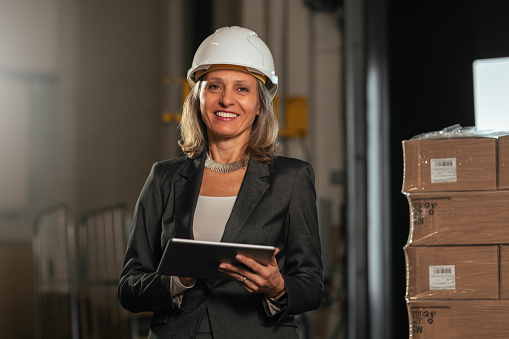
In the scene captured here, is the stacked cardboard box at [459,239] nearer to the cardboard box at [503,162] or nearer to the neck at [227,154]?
the cardboard box at [503,162]

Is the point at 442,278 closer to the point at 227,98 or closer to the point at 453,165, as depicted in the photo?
the point at 453,165

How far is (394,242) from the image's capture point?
4145 millimetres

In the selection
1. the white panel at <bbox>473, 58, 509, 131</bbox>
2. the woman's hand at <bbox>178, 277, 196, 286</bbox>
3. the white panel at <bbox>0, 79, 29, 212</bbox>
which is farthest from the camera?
the white panel at <bbox>473, 58, 509, 131</bbox>

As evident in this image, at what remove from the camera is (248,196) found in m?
1.79

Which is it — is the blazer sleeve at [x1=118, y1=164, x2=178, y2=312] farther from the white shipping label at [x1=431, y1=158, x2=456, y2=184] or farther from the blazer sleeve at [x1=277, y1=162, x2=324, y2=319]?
the white shipping label at [x1=431, y1=158, x2=456, y2=184]

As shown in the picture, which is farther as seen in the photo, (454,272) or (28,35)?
(28,35)

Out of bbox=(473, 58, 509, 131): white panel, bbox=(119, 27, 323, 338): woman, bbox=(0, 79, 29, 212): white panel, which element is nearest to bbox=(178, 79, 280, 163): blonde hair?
bbox=(119, 27, 323, 338): woman

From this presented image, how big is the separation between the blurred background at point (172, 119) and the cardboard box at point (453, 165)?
173 cm

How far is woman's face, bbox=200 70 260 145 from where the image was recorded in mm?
1845

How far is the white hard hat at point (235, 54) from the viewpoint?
74.4 inches

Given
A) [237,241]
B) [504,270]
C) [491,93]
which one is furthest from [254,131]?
[491,93]

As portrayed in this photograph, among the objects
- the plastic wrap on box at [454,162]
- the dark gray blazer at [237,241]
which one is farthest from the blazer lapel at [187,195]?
the plastic wrap on box at [454,162]

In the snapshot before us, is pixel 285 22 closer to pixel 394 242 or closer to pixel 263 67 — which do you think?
pixel 394 242

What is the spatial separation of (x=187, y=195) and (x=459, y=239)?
2.55ft
